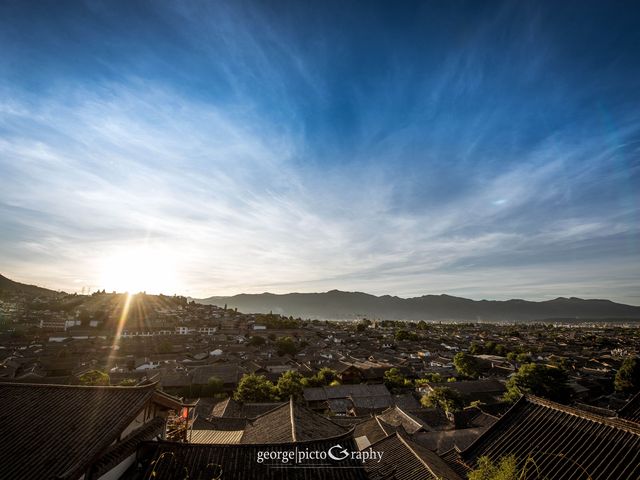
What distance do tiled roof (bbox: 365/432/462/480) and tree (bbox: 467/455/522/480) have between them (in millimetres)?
5754

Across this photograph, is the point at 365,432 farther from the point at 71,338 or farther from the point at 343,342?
the point at 71,338

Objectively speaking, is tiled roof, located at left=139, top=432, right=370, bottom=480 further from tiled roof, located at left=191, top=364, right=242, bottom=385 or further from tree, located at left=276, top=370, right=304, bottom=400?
tiled roof, located at left=191, top=364, right=242, bottom=385

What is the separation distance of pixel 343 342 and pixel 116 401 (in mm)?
106405

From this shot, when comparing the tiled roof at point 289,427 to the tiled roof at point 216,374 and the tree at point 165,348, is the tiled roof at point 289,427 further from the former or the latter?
the tree at point 165,348

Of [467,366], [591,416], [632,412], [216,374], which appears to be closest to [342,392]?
[216,374]

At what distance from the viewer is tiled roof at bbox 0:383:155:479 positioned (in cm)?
766

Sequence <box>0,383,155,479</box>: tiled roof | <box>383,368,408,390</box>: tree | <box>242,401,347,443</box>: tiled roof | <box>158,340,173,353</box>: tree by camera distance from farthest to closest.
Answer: <box>158,340,173,353</box>: tree < <box>383,368,408,390</box>: tree < <box>242,401,347,443</box>: tiled roof < <box>0,383,155,479</box>: tiled roof

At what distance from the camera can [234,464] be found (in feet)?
36.3

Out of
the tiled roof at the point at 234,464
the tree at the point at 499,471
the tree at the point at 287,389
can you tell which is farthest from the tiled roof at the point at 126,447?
the tree at the point at 287,389

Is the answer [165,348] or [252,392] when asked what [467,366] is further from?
[165,348]

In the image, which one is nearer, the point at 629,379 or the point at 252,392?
the point at 252,392

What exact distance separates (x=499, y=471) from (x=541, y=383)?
146 feet

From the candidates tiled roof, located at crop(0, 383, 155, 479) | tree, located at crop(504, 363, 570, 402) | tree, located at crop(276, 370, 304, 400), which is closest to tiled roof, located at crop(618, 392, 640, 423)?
tiled roof, located at crop(0, 383, 155, 479)

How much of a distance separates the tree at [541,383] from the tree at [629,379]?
14.5 meters
